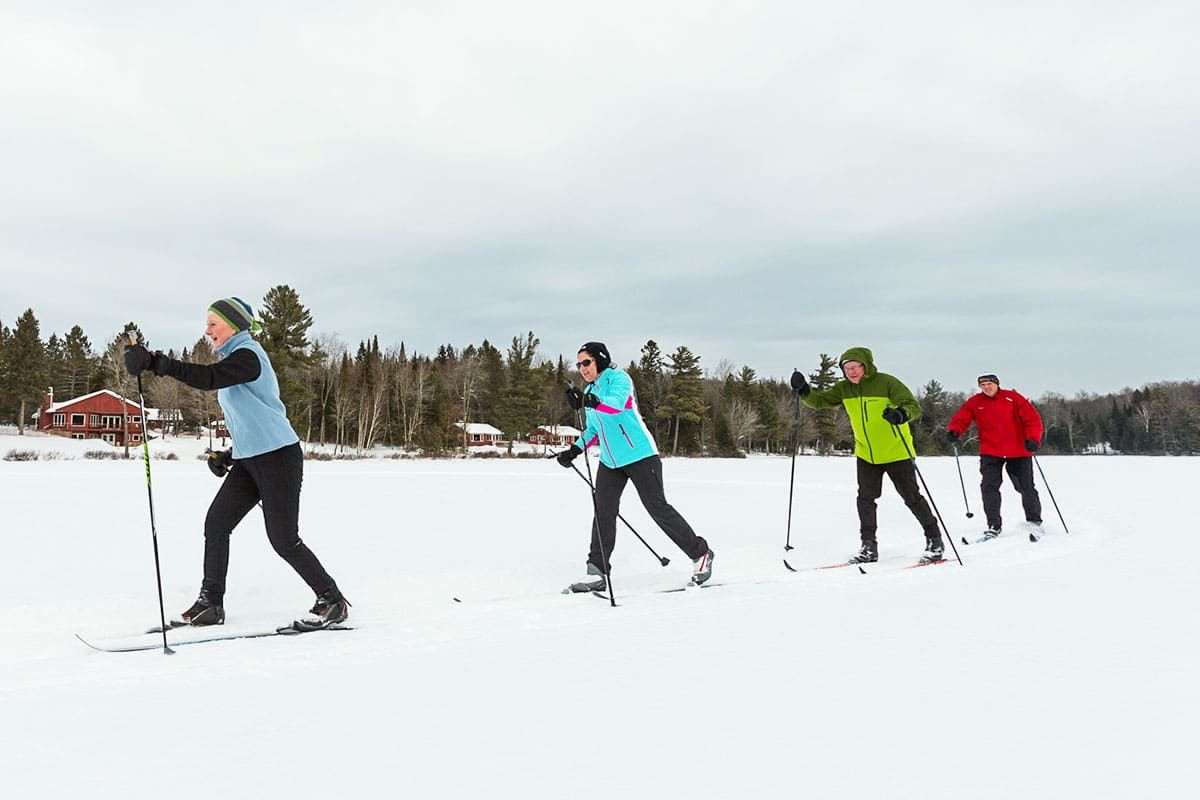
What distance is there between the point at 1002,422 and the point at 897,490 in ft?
8.81

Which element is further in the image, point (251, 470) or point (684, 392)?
point (684, 392)

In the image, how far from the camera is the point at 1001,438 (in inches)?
295

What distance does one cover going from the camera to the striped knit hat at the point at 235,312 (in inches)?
148

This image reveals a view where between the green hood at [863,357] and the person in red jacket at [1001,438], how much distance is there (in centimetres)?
190

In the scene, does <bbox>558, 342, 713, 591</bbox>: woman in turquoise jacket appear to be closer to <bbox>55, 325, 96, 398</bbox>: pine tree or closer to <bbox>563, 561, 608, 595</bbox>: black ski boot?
<bbox>563, 561, 608, 595</bbox>: black ski boot

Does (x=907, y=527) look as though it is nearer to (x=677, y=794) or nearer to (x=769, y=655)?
(x=769, y=655)

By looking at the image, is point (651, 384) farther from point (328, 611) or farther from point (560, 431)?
point (328, 611)

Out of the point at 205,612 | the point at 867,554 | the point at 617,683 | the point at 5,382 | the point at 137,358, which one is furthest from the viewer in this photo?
the point at 5,382

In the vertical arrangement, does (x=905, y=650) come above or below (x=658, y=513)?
below

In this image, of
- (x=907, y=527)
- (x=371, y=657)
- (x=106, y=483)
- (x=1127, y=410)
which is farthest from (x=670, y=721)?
(x=1127, y=410)

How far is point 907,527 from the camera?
25.9 feet

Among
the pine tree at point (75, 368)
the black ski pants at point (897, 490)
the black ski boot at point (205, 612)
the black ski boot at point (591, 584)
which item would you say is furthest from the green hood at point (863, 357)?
the pine tree at point (75, 368)

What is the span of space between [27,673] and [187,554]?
307 centimetres

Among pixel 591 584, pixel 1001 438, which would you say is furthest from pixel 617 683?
pixel 1001 438
